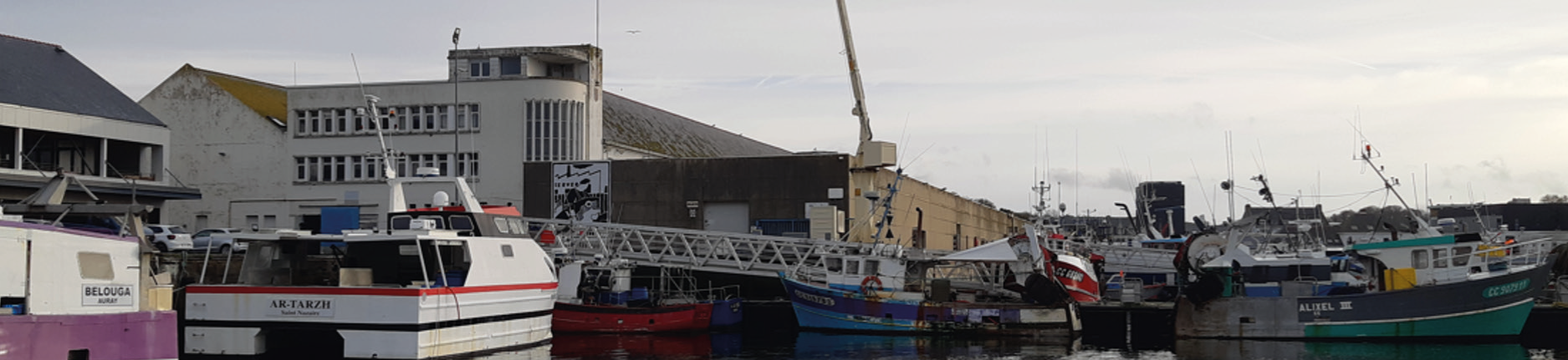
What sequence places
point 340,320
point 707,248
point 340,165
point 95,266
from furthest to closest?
point 340,165 < point 707,248 < point 340,320 < point 95,266

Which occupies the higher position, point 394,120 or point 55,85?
point 55,85

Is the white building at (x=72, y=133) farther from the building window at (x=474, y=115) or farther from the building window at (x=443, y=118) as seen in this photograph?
the building window at (x=474, y=115)

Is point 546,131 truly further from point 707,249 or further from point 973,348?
point 973,348

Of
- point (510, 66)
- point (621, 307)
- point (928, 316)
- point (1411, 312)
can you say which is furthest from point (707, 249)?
point (1411, 312)

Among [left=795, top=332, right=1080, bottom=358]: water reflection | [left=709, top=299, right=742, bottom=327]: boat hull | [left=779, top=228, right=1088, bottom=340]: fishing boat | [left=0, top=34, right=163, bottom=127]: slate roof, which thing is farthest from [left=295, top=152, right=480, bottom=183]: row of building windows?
[left=795, top=332, right=1080, bottom=358]: water reflection

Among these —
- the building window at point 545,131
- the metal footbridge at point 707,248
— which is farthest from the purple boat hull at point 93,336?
the building window at point 545,131

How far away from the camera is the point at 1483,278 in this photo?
112ft

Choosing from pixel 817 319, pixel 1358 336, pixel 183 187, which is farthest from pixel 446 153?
pixel 1358 336

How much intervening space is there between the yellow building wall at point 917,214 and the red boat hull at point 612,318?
699 cm

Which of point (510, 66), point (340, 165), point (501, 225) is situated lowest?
point (501, 225)

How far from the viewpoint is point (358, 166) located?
2128 inches

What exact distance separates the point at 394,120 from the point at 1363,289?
36073 millimetres

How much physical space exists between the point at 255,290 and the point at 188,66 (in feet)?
107

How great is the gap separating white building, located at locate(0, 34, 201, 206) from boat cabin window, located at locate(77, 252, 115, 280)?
23950mm
